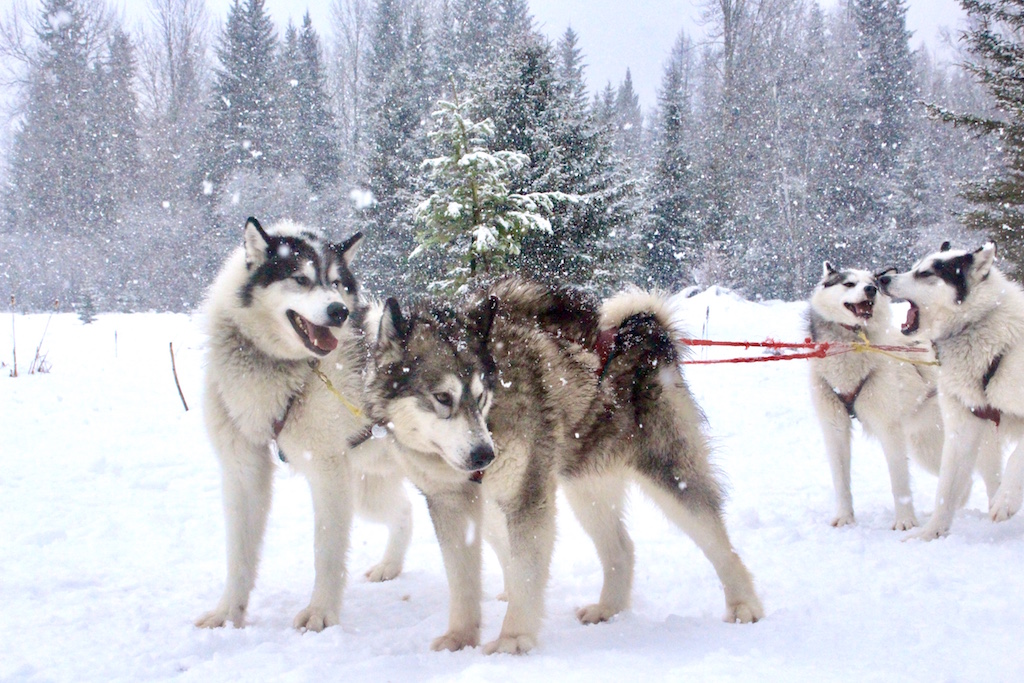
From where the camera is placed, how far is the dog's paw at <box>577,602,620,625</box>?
3.62 metres

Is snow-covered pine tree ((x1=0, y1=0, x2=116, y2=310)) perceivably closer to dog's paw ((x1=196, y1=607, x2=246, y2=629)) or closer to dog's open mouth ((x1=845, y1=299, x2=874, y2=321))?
dog's paw ((x1=196, y1=607, x2=246, y2=629))

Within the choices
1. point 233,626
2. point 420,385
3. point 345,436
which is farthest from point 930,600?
point 233,626

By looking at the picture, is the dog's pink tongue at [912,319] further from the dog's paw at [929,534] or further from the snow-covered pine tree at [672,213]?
the snow-covered pine tree at [672,213]

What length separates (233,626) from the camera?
136 inches

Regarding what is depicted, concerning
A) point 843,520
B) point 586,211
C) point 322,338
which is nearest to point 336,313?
point 322,338

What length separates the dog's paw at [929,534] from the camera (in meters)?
4.42

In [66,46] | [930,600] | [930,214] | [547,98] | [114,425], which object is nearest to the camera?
[930,600]

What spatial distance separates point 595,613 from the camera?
364cm

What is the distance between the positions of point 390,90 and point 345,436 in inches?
934

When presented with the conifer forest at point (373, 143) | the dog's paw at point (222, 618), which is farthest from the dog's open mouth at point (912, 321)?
the conifer forest at point (373, 143)

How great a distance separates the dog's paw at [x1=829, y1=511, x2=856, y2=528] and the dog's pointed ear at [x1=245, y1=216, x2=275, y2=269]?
426 centimetres

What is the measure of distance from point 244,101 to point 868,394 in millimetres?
33358

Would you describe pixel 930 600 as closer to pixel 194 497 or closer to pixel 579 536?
pixel 579 536

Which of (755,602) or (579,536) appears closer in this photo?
(755,602)
